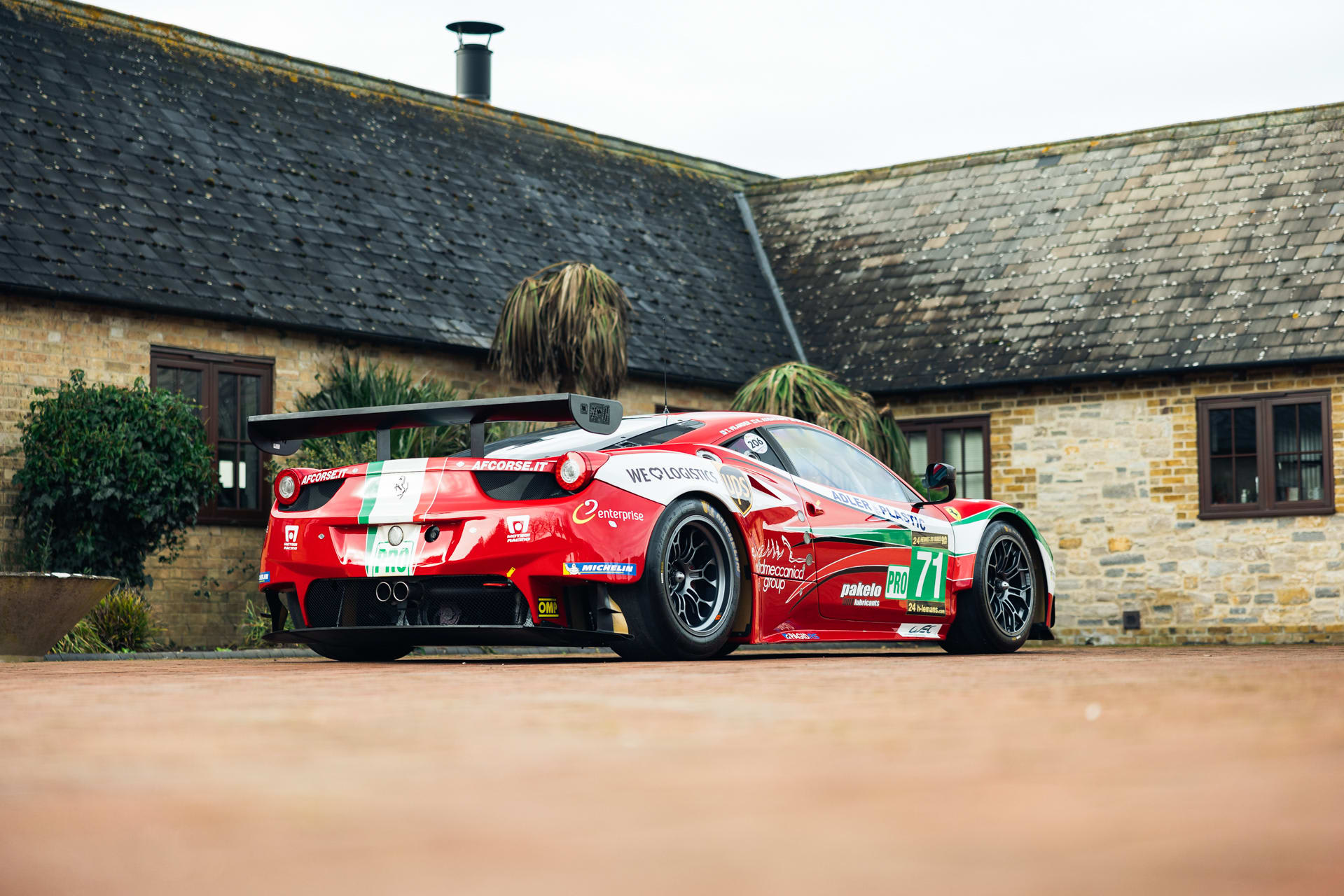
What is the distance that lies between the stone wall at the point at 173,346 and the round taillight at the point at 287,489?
567 centimetres

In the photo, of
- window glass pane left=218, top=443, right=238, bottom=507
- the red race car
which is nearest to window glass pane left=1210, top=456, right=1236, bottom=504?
the red race car

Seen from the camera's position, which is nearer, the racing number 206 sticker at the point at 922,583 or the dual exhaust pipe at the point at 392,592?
→ the dual exhaust pipe at the point at 392,592

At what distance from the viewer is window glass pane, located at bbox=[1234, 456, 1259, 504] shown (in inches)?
692

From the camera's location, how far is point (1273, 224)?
18.4 m

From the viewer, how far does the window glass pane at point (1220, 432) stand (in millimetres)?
17766

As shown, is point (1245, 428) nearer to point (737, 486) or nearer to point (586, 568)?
point (737, 486)

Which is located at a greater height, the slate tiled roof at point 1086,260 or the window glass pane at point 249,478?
the slate tiled roof at point 1086,260

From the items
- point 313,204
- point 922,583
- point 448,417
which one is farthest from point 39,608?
point 313,204

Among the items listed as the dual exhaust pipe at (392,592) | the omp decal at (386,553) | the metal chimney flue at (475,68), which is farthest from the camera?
the metal chimney flue at (475,68)

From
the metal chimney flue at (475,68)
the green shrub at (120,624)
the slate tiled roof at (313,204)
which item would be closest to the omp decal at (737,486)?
the green shrub at (120,624)

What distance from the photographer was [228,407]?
14.9 metres

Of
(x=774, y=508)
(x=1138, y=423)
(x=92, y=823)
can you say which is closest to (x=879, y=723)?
(x=92, y=823)

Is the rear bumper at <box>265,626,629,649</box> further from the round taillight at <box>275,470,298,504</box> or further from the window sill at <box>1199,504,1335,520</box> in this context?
the window sill at <box>1199,504,1335,520</box>

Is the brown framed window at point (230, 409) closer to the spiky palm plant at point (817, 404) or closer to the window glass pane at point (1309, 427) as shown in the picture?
the spiky palm plant at point (817, 404)
